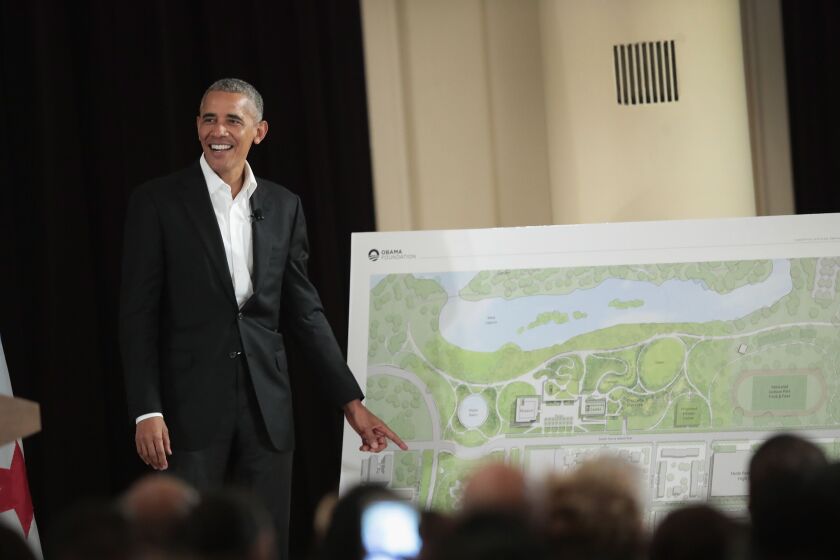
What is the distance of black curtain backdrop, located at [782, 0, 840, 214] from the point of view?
4559mm

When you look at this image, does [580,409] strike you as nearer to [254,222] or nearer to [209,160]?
[254,222]

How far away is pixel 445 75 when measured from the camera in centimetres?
484

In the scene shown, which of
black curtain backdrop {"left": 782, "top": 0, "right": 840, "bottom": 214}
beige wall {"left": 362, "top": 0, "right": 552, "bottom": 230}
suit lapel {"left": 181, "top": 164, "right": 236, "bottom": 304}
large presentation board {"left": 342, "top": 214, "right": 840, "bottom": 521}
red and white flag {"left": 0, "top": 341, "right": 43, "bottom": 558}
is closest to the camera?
suit lapel {"left": 181, "top": 164, "right": 236, "bottom": 304}

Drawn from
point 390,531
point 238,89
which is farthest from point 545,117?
point 390,531

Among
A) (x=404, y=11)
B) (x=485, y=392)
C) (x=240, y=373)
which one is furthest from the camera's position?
(x=404, y=11)

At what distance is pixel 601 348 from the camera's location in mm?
3531

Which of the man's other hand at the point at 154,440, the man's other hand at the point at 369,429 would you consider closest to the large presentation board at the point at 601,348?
the man's other hand at the point at 369,429

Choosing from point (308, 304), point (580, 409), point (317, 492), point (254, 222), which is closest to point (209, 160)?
point (254, 222)

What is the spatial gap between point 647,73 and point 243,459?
219cm

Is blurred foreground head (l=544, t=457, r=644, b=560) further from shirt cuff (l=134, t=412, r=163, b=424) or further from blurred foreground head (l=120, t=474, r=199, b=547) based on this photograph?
shirt cuff (l=134, t=412, r=163, b=424)

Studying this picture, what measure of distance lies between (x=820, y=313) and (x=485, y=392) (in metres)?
1.05

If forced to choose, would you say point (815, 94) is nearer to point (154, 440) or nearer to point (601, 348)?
point (601, 348)

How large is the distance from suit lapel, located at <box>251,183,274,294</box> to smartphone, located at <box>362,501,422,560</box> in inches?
77.7

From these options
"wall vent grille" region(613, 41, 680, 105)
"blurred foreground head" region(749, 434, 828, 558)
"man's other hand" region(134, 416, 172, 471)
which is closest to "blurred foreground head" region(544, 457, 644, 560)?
"blurred foreground head" region(749, 434, 828, 558)
